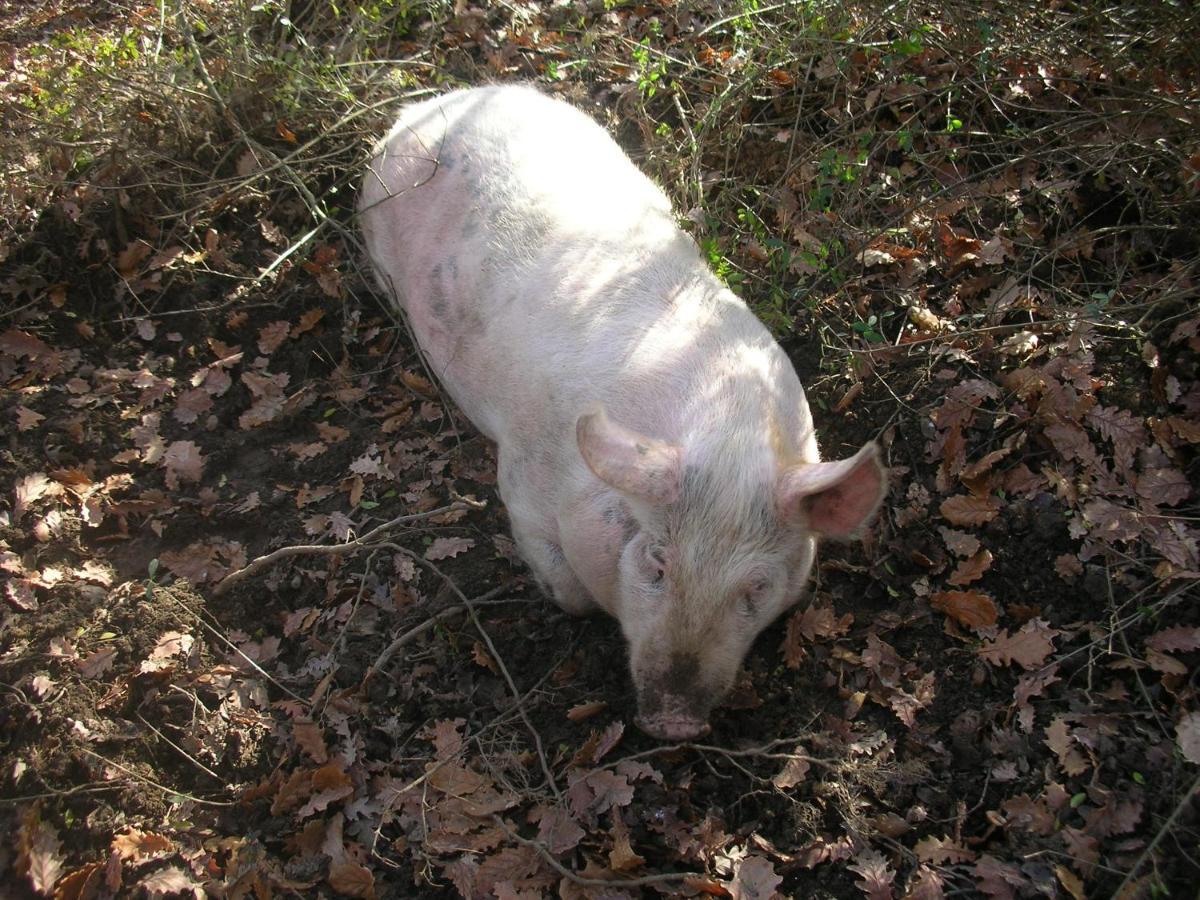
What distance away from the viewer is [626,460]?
3.11 meters

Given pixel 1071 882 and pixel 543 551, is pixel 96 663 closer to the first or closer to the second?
pixel 543 551

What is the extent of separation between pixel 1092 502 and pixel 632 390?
6.50 ft

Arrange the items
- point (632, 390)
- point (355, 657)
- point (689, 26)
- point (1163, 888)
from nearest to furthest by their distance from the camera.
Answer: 1. point (1163, 888)
2. point (632, 390)
3. point (355, 657)
4. point (689, 26)

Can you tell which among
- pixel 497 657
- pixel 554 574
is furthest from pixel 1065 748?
pixel 497 657

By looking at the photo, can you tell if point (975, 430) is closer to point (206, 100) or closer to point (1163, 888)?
point (1163, 888)

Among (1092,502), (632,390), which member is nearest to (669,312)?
(632,390)

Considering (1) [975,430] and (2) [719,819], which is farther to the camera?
(1) [975,430]

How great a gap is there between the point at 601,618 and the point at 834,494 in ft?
4.65

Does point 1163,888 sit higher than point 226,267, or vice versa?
point 226,267

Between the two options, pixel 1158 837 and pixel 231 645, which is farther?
pixel 231 645

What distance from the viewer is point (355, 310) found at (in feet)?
18.1

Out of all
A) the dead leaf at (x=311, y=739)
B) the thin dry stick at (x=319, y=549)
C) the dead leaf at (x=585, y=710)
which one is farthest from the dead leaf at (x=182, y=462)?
the dead leaf at (x=585, y=710)

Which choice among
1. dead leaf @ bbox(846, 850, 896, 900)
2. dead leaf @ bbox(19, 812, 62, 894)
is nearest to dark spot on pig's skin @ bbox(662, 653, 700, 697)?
dead leaf @ bbox(846, 850, 896, 900)

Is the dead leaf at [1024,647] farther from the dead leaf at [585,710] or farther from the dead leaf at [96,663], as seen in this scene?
the dead leaf at [96,663]
